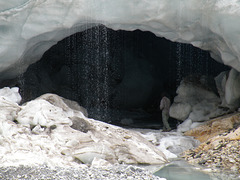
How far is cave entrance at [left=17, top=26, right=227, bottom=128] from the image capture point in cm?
1242

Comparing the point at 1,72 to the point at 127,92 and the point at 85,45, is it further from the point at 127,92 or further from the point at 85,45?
the point at 127,92

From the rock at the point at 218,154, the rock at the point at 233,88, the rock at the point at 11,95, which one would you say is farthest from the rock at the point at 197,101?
the rock at the point at 11,95

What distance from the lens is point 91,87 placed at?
503 inches

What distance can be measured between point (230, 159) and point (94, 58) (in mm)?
7965

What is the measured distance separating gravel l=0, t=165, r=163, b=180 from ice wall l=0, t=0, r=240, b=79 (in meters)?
3.69

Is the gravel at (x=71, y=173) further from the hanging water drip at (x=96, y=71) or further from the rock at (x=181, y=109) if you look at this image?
the hanging water drip at (x=96, y=71)

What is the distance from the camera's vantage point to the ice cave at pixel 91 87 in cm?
543

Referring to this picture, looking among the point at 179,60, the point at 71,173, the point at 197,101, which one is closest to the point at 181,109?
the point at 197,101

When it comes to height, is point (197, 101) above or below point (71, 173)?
above

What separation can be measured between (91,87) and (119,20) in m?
5.72

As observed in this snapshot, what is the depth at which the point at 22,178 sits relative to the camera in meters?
3.91

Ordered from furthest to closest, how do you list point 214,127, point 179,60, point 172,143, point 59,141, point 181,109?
point 179,60 → point 181,109 → point 214,127 → point 172,143 → point 59,141

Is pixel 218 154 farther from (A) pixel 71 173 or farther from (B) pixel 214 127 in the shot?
(A) pixel 71 173

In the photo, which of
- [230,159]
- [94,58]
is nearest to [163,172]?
→ [230,159]
